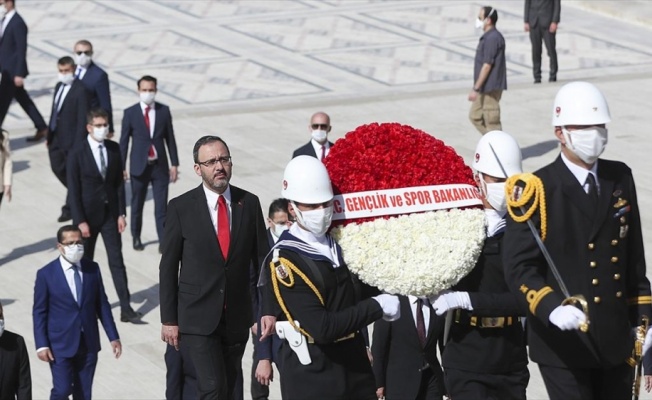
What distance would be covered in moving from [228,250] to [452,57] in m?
15.1

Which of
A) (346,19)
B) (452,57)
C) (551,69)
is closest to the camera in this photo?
(551,69)

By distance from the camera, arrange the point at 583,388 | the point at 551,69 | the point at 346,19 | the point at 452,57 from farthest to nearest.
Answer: the point at 346,19 → the point at 452,57 → the point at 551,69 → the point at 583,388

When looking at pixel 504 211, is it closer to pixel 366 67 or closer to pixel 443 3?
pixel 366 67

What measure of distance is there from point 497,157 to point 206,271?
229 cm

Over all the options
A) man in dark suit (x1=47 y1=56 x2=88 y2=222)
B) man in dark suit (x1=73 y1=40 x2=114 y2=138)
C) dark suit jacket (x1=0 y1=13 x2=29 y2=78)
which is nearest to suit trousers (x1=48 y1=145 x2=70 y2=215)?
man in dark suit (x1=47 y1=56 x2=88 y2=222)

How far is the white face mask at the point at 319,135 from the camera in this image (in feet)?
45.1

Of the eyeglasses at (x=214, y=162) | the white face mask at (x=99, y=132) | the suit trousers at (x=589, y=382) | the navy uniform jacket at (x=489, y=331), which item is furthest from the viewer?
the white face mask at (x=99, y=132)

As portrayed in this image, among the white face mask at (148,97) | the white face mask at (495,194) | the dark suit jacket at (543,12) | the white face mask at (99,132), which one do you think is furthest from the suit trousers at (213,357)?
the dark suit jacket at (543,12)

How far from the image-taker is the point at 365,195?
7.20 meters

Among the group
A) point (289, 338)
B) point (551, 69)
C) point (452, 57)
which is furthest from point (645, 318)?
point (452, 57)

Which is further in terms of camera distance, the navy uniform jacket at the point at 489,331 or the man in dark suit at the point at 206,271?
the man in dark suit at the point at 206,271

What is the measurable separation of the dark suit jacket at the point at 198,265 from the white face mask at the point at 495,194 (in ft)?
6.65

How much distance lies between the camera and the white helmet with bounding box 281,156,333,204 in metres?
6.97

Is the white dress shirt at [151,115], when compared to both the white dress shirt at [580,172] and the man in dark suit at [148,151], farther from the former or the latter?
the white dress shirt at [580,172]
